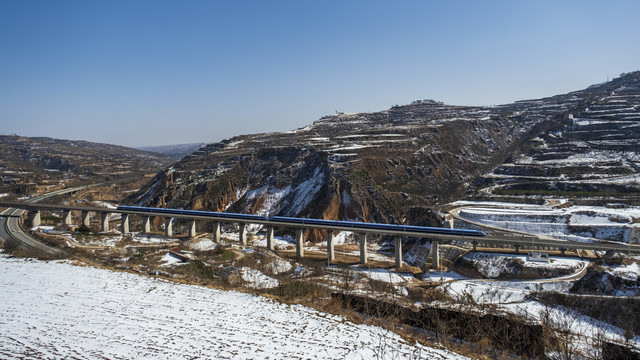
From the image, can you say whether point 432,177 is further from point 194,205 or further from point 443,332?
point 443,332

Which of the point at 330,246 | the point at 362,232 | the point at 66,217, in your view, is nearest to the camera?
the point at 362,232

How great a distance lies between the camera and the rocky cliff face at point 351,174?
71125mm

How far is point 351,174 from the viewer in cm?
7550

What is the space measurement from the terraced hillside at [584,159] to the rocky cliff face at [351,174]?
3.67m

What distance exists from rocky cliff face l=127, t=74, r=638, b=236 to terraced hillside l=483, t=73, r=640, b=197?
367 centimetres

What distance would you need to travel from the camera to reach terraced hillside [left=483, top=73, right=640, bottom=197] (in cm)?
6712

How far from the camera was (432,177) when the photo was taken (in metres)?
84.5

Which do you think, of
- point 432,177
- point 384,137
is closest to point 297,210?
point 432,177

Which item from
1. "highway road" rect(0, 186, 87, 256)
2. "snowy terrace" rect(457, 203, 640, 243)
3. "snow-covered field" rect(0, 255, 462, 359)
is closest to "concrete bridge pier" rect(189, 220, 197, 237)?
"highway road" rect(0, 186, 87, 256)

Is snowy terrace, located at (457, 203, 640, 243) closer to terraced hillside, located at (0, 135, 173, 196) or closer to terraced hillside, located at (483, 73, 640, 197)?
terraced hillside, located at (483, 73, 640, 197)

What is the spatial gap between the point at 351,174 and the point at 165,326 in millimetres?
61054

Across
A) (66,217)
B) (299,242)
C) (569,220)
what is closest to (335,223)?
(299,242)

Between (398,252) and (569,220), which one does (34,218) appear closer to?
(398,252)

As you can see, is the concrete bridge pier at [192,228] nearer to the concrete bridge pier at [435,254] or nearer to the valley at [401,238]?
the valley at [401,238]
